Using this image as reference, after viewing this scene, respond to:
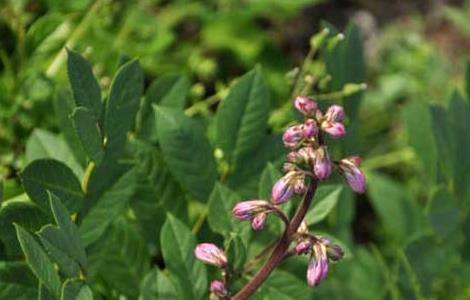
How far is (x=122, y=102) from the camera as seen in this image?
1290 millimetres

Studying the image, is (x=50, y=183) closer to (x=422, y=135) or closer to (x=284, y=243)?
(x=284, y=243)

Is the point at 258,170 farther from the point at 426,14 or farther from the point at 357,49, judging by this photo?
the point at 426,14

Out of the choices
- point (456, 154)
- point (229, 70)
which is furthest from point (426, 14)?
point (456, 154)

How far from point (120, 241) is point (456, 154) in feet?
1.96

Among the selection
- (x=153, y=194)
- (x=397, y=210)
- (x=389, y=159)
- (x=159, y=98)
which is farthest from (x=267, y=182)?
(x=389, y=159)

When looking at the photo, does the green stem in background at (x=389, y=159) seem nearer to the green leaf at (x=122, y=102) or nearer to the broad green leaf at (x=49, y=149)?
the broad green leaf at (x=49, y=149)

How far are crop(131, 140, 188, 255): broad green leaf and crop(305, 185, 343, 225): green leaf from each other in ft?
0.69

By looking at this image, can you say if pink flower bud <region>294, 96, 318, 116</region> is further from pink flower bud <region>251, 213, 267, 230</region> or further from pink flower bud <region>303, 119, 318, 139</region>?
pink flower bud <region>251, 213, 267, 230</region>

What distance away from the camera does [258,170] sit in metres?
1.55

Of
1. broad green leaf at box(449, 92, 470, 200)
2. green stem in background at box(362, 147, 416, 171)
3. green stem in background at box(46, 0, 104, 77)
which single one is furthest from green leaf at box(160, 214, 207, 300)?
green stem in background at box(362, 147, 416, 171)

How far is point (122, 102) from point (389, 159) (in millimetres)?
1825

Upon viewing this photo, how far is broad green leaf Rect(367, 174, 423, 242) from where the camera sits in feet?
6.56

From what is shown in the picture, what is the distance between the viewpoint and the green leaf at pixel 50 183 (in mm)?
1245

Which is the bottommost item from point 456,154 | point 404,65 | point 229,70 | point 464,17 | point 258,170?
point 404,65
